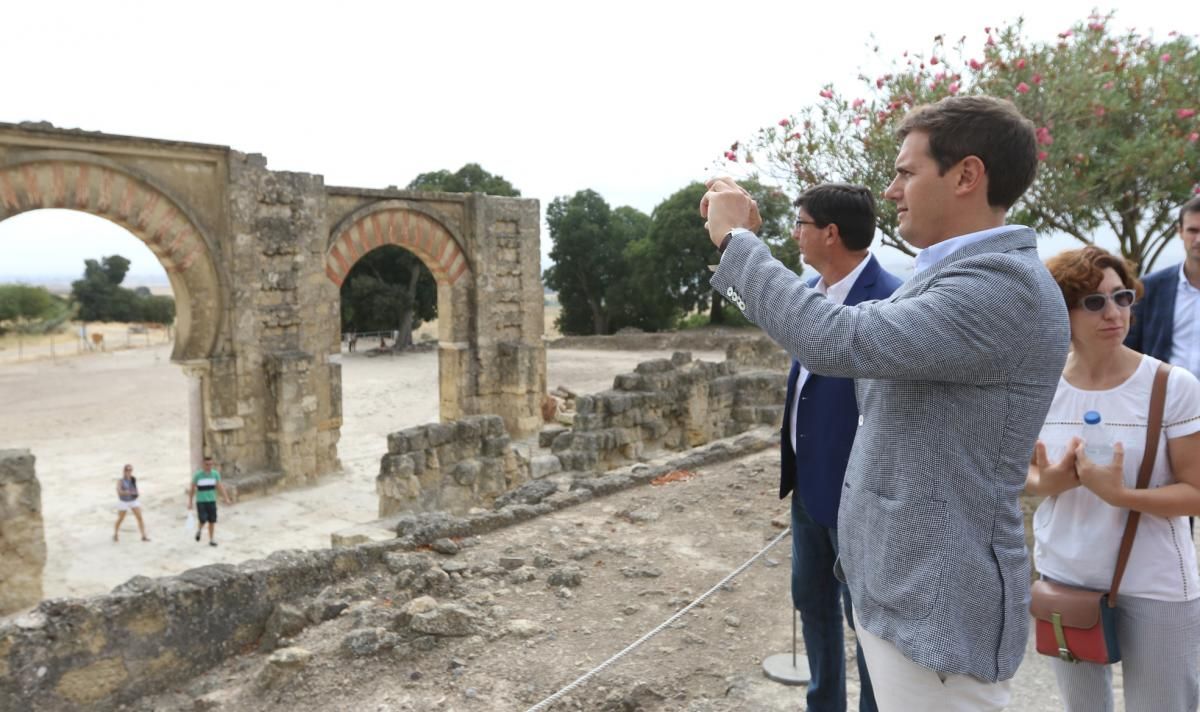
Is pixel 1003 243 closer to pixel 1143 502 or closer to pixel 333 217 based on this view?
pixel 1143 502

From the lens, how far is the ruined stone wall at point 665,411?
10461 mm

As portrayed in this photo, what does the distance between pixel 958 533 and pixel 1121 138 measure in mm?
6601

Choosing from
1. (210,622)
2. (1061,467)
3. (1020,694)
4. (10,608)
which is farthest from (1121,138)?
(10,608)

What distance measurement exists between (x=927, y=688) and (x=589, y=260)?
33.8 metres

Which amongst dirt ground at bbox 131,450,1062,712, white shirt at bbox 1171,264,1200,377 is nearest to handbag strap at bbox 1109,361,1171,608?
white shirt at bbox 1171,264,1200,377

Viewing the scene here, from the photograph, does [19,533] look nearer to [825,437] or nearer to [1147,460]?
[825,437]

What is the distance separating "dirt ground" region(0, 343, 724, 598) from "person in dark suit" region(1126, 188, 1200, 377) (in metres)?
8.54

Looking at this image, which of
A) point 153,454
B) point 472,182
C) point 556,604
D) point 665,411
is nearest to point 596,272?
point 472,182

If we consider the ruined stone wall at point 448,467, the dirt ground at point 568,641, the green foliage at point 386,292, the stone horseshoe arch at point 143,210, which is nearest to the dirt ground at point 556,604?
the dirt ground at point 568,641

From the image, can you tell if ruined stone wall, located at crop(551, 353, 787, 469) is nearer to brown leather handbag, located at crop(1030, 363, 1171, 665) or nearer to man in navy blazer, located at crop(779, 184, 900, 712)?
man in navy blazer, located at crop(779, 184, 900, 712)

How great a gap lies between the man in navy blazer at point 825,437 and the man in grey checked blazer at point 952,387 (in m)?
0.94

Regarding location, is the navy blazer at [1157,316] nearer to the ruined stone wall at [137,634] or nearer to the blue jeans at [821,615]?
the blue jeans at [821,615]

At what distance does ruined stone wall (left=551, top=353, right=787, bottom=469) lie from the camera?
34.3 feet

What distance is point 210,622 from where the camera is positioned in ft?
14.1
